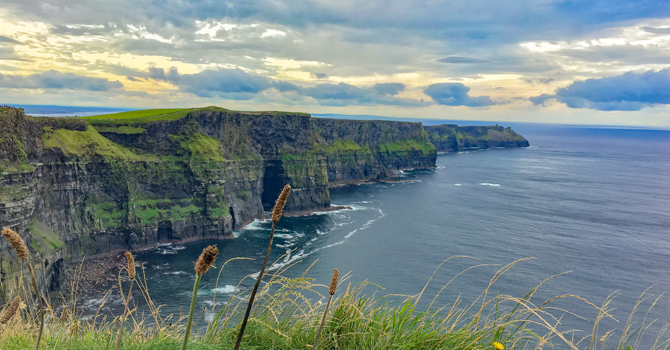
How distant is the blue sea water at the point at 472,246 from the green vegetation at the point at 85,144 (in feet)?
63.5

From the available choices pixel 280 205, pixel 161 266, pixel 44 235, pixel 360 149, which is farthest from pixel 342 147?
pixel 280 205

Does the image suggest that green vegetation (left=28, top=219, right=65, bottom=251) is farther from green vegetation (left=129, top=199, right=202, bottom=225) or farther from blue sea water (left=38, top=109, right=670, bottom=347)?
green vegetation (left=129, top=199, right=202, bottom=225)

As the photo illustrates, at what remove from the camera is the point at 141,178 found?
256ft

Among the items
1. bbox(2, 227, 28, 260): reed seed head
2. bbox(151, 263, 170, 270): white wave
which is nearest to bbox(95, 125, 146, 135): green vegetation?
bbox(151, 263, 170, 270): white wave

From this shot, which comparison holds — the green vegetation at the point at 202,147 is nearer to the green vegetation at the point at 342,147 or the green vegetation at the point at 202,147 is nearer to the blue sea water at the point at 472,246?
the blue sea water at the point at 472,246

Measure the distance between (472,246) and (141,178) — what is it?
63.0 meters

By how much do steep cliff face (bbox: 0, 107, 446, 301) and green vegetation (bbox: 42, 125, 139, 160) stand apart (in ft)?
0.63

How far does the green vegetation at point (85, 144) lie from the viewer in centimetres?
6675

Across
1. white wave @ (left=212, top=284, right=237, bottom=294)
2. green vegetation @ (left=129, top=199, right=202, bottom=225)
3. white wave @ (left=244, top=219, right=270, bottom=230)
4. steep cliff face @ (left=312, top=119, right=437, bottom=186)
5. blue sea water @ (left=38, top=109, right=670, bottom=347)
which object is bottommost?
white wave @ (left=212, top=284, right=237, bottom=294)

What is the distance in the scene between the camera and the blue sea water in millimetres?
54625

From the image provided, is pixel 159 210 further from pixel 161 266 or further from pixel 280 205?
pixel 280 205

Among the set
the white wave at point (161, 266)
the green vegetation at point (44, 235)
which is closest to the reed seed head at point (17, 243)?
the green vegetation at point (44, 235)

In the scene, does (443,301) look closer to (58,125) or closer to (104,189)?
(104,189)

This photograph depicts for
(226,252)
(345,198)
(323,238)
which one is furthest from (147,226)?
(345,198)
